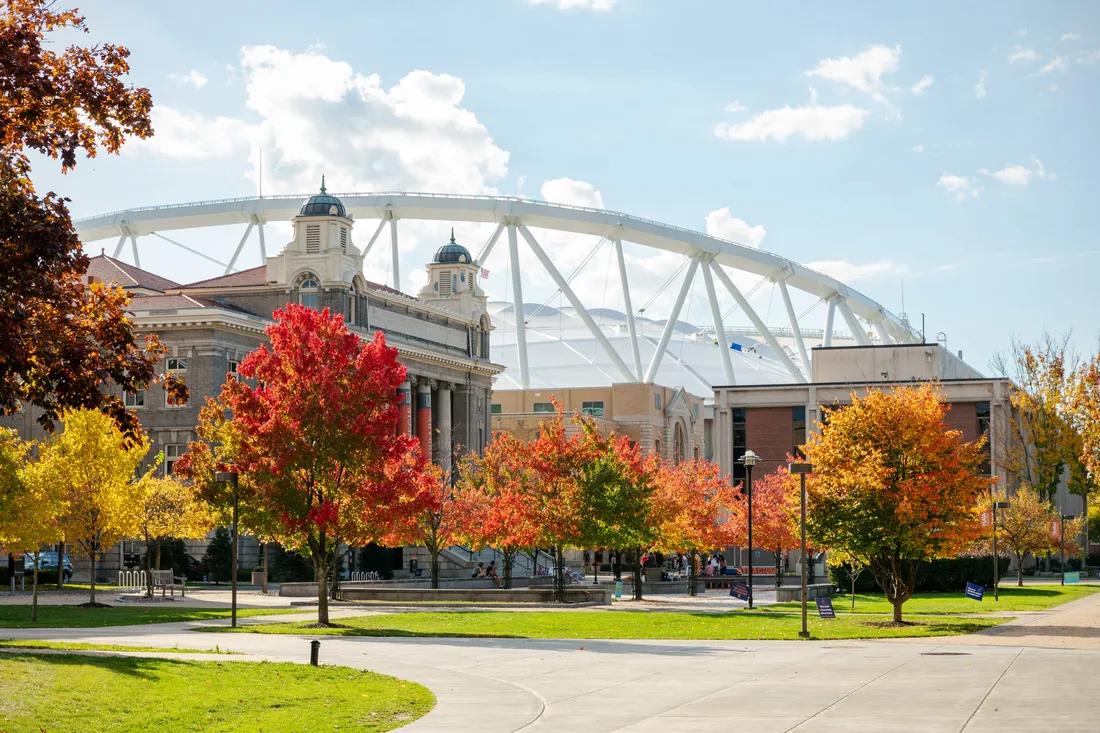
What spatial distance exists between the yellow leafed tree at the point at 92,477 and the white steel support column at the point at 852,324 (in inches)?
4263

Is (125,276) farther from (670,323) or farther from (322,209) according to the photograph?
(670,323)

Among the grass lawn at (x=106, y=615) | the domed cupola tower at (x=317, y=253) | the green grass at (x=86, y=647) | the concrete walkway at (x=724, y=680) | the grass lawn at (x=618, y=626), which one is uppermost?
the domed cupola tower at (x=317, y=253)

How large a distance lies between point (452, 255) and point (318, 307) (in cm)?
2404

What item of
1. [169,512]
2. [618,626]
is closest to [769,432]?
[169,512]

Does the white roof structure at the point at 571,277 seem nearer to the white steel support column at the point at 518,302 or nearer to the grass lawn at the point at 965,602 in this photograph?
the white steel support column at the point at 518,302

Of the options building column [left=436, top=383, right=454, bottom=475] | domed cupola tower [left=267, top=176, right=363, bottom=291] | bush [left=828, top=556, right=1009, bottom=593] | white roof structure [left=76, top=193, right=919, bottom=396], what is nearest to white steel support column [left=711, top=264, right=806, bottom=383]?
white roof structure [left=76, top=193, right=919, bottom=396]

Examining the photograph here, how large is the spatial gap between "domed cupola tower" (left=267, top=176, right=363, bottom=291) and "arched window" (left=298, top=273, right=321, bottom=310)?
137 mm

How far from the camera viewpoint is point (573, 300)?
132 meters

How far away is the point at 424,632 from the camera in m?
38.0

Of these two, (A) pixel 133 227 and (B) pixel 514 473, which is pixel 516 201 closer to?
(A) pixel 133 227

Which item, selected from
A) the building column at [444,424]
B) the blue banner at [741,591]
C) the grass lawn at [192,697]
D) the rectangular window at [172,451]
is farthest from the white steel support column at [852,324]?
the grass lawn at [192,697]

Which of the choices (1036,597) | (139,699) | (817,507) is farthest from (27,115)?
(1036,597)

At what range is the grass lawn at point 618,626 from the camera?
36906 mm

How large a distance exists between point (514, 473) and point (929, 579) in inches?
800
